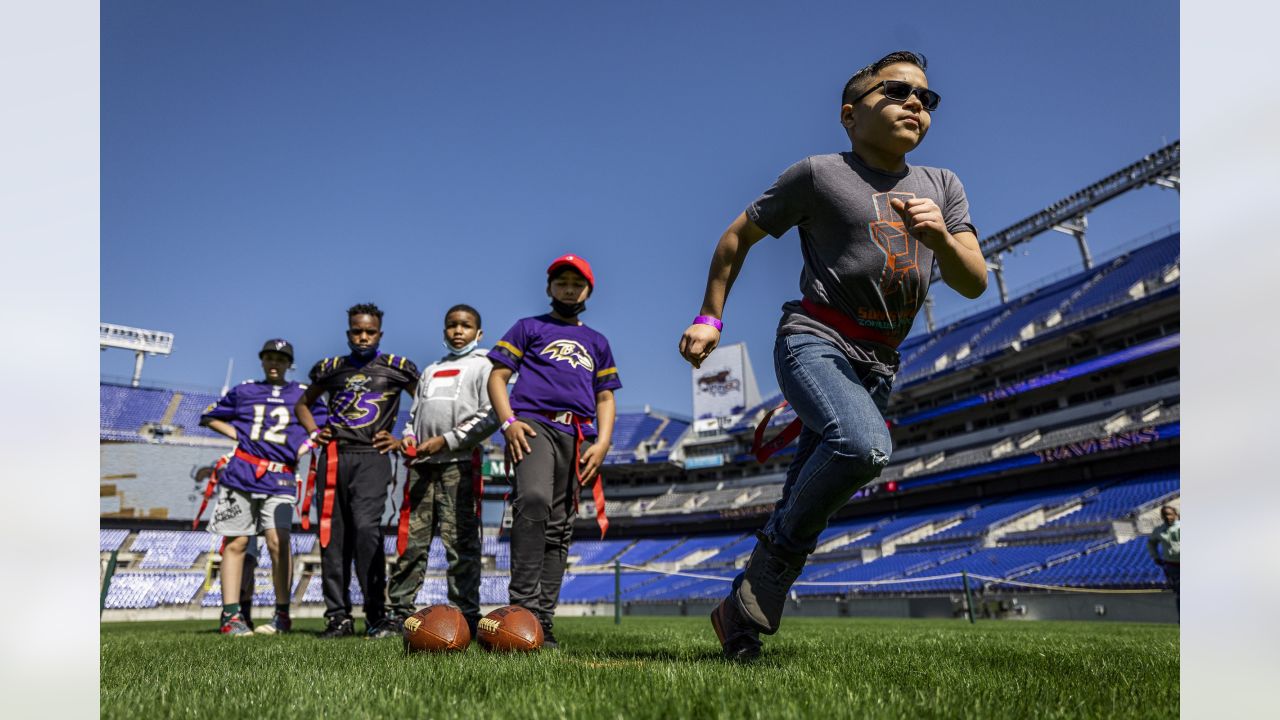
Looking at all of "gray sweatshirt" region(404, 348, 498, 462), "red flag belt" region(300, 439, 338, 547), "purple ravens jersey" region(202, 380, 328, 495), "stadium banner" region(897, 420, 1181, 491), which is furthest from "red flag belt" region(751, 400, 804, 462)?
"stadium banner" region(897, 420, 1181, 491)

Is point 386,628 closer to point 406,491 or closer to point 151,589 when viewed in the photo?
point 406,491

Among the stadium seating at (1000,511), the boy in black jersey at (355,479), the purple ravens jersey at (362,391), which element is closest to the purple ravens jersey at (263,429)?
the purple ravens jersey at (362,391)

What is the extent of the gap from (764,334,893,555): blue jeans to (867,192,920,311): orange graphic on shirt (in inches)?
12.3

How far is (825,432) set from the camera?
2.67m

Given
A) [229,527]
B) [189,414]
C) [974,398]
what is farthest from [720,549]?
[229,527]

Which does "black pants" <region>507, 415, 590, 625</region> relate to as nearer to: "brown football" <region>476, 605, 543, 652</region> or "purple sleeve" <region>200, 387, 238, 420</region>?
"brown football" <region>476, 605, 543, 652</region>

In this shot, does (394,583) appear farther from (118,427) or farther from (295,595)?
(118,427)

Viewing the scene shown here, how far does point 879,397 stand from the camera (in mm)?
3117

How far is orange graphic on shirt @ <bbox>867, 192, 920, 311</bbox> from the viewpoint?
2.86 m

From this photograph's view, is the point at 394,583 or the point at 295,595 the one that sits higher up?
the point at 394,583

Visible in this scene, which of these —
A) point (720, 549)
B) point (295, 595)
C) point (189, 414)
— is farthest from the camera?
point (189, 414)

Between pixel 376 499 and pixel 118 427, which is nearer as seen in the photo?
pixel 376 499

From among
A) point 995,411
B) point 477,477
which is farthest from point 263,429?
point 995,411

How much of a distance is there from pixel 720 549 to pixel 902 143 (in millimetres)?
38100
